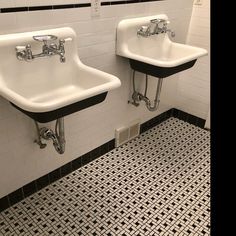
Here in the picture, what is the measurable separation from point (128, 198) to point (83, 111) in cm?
69

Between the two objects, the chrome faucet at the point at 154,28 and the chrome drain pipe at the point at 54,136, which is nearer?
the chrome drain pipe at the point at 54,136

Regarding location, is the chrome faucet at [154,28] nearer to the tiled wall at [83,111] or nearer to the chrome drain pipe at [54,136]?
the tiled wall at [83,111]

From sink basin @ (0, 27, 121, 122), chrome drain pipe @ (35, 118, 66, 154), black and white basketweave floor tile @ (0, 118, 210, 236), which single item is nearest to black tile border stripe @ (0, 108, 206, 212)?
black and white basketweave floor tile @ (0, 118, 210, 236)

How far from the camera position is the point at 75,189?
1919mm

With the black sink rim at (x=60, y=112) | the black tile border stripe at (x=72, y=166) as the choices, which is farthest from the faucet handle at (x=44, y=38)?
the black tile border stripe at (x=72, y=166)

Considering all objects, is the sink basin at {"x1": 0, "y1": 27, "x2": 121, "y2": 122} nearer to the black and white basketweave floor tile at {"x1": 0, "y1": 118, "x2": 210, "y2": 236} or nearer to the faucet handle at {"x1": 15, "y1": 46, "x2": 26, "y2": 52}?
the faucet handle at {"x1": 15, "y1": 46, "x2": 26, "y2": 52}

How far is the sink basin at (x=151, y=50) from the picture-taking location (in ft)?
5.80

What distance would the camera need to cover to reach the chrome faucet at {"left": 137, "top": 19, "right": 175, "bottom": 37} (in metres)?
1.91

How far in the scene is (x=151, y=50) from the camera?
2105 mm

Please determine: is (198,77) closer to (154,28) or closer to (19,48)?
(154,28)

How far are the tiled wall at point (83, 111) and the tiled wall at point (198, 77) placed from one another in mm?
→ 96

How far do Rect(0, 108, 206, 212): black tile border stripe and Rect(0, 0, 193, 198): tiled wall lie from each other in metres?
0.04

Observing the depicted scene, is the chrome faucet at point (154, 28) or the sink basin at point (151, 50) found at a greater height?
the chrome faucet at point (154, 28)
